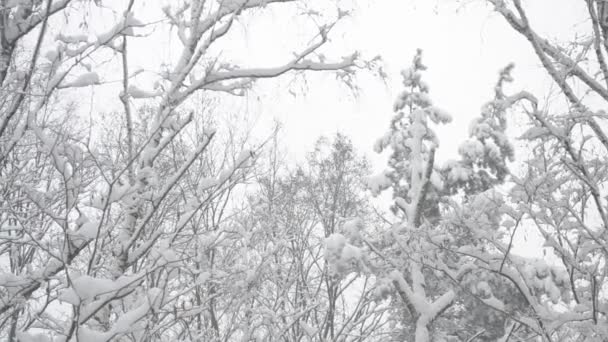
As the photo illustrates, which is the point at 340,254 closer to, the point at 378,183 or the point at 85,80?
the point at 85,80

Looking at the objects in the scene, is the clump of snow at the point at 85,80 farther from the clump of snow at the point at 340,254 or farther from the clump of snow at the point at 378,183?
the clump of snow at the point at 378,183

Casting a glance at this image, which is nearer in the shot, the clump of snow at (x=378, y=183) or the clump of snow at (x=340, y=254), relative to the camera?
the clump of snow at (x=340, y=254)

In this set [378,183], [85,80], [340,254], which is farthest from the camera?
[378,183]

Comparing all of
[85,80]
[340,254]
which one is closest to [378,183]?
[340,254]

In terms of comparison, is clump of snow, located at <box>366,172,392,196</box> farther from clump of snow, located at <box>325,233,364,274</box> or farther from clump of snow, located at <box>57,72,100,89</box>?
clump of snow, located at <box>57,72,100,89</box>

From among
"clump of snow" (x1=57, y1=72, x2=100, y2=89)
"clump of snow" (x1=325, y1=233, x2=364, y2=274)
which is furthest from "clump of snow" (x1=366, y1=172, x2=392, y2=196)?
"clump of snow" (x1=57, y1=72, x2=100, y2=89)

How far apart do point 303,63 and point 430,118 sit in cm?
704

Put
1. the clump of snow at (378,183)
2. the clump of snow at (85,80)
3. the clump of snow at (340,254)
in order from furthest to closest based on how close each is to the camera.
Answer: the clump of snow at (378,183) < the clump of snow at (340,254) < the clump of snow at (85,80)

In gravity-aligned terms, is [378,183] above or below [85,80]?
above

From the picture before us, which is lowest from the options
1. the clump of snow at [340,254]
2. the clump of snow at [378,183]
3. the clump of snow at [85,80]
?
the clump of snow at [85,80]

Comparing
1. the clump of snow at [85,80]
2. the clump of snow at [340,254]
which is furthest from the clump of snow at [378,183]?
the clump of snow at [85,80]

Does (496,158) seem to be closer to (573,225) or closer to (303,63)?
(573,225)

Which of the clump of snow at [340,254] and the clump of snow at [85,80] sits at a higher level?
the clump of snow at [340,254]

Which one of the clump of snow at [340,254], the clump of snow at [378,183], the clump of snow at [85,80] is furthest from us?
the clump of snow at [378,183]
